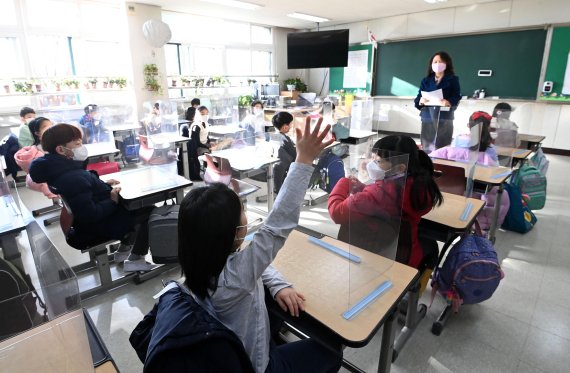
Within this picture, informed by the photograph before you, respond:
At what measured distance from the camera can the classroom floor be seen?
1.73 metres

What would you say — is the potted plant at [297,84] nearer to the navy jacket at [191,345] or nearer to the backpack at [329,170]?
the backpack at [329,170]

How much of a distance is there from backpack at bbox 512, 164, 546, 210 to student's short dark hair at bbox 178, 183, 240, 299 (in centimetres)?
338

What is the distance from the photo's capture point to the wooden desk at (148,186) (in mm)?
2280

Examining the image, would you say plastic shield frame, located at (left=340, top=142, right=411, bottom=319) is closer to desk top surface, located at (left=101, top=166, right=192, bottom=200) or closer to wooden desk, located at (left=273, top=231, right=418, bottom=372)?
wooden desk, located at (left=273, top=231, right=418, bottom=372)

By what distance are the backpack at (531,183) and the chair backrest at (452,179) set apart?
1.26 metres

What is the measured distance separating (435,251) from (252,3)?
249 inches

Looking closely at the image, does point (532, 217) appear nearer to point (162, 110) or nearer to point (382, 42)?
point (162, 110)

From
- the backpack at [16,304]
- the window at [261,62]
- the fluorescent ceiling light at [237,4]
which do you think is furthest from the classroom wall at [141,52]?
the backpack at [16,304]

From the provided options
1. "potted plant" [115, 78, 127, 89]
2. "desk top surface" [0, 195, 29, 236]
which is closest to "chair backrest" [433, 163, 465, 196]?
"desk top surface" [0, 195, 29, 236]

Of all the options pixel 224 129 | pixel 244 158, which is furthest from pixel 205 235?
pixel 224 129

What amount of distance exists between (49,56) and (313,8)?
5235 mm

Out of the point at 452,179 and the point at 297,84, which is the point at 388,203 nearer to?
the point at 452,179

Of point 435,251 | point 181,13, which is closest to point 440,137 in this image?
point 435,251

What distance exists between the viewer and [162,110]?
16.9 feet
